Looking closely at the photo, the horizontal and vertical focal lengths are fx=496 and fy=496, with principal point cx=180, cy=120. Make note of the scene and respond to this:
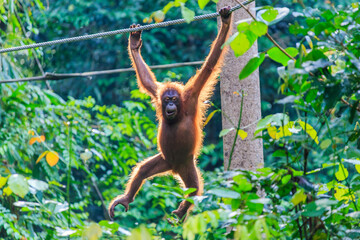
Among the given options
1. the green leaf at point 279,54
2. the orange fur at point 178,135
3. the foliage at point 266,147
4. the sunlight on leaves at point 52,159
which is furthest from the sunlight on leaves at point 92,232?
the orange fur at point 178,135

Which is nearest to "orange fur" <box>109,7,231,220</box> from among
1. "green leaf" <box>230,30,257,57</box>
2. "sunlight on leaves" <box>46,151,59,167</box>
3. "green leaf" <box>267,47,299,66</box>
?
"sunlight on leaves" <box>46,151,59,167</box>

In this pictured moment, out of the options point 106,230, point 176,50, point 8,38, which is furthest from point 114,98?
point 106,230

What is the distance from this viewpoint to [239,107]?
12.2 ft

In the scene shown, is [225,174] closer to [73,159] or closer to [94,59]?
[73,159]

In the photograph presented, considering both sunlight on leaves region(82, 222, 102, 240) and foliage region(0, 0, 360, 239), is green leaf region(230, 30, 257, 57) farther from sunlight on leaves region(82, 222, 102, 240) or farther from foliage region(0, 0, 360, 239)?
sunlight on leaves region(82, 222, 102, 240)

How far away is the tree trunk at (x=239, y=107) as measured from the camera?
369 centimetres

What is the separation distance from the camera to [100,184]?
9.05 metres

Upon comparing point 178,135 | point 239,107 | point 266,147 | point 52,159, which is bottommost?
point 178,135

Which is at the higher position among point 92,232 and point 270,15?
point 270,15

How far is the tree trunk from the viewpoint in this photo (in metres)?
3.69

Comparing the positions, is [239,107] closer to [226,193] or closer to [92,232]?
[226,193]

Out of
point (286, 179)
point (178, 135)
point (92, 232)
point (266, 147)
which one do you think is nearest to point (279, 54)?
point (266, 147)

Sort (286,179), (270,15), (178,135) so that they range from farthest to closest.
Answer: (178,135) < (270,15) < (286,179)

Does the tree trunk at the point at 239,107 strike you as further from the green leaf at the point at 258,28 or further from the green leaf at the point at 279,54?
the green leaf at the point at 258,28
